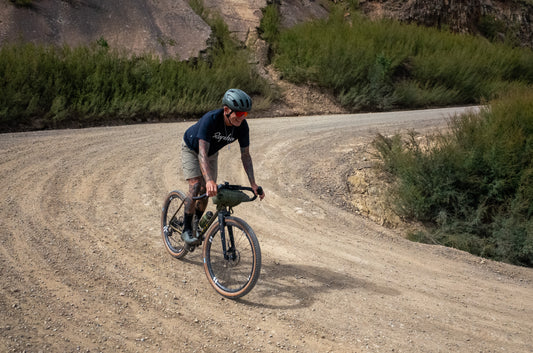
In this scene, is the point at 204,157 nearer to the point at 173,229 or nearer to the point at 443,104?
the point at 173,229

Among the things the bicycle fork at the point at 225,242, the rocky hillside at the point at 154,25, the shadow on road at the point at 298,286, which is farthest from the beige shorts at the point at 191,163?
the rocky hillside at the point at 154,25

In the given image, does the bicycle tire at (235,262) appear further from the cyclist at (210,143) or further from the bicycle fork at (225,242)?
the cyclist at (210,143)

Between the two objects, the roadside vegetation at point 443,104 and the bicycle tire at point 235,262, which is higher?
the roadside vegetation at point 443,104

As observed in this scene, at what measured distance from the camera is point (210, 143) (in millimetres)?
5109

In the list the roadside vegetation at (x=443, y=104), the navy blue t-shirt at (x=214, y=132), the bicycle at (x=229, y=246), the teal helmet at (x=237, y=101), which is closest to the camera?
the teal helmet at (x=237, y=101)

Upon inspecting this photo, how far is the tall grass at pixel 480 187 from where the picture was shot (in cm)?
866

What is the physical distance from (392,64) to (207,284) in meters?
17.7

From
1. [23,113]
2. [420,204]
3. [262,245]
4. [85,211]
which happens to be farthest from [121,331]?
[23,113]

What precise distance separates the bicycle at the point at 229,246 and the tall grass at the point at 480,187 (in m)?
4.64

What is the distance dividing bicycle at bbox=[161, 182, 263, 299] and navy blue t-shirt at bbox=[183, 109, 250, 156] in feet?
1.68

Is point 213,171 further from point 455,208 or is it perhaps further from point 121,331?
point 455,208

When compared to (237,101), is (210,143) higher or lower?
lower

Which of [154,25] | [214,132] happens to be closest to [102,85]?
[154,25]

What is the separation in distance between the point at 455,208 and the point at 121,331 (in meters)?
7.18
